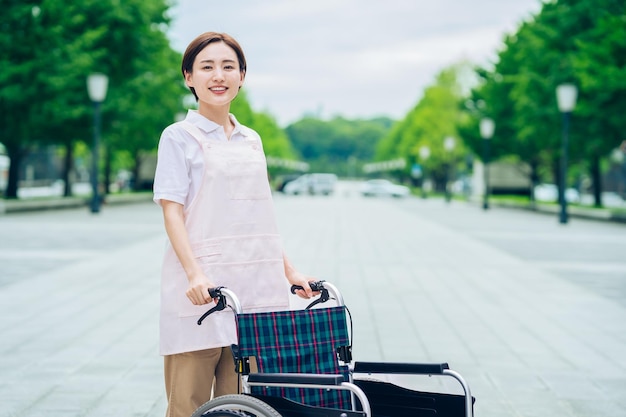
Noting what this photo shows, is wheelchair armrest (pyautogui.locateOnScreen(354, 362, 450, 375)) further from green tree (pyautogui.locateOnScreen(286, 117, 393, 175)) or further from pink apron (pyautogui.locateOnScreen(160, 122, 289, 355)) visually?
green tree (pyautogui.locateOnScreen(286, 117, 393, 175))

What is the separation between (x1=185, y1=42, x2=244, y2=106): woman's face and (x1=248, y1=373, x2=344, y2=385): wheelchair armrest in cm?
91

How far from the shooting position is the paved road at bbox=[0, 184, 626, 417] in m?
4.90

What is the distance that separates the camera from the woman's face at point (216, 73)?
282cm

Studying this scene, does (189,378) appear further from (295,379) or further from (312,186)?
(312,186)

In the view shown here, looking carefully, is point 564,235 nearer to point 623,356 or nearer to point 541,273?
point 541,273

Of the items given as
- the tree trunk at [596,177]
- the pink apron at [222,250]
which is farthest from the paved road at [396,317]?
the tree trunk at [596,177]

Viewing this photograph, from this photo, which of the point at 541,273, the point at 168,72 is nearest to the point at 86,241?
the point at 541,273

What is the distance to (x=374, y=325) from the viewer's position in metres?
7.01

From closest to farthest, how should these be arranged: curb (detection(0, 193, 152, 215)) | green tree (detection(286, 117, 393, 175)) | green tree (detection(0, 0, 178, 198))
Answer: curb (detection(0, 193, 152, 215))
green tree (detection(0, 0, 178, 198))
green tree (detection(286, 117, 393, 175))

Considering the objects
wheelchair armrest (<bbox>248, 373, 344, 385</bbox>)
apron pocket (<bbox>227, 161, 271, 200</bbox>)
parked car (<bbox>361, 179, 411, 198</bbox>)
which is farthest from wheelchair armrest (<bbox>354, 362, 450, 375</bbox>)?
parked car (<bbox>361, 179, 411, 198</bbox>)

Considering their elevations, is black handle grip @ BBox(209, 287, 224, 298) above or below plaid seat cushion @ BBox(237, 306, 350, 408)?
above

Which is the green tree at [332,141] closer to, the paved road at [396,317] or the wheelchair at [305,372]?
the paved road at [396,317]

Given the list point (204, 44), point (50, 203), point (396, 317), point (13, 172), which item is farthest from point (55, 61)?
point (204, 44)

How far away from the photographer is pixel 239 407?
251 cm
